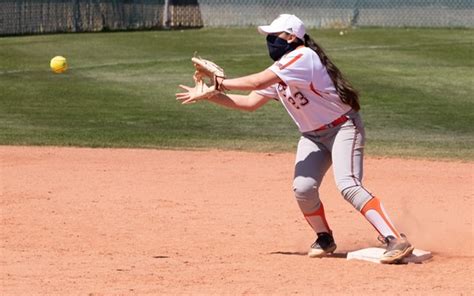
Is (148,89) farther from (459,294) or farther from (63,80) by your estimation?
(459,294)

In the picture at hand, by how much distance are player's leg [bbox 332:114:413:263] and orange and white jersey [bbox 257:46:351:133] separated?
191mm

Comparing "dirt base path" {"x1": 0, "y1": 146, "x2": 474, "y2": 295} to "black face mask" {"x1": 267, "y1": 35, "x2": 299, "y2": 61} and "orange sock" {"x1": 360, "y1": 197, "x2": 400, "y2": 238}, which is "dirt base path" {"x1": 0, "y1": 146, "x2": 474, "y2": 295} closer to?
"orange sock" {"x1": 360, "y1": 197, "x2": 400, "y2": 238}

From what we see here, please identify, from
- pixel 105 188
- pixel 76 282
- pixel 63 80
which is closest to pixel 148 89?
pixel 63 80

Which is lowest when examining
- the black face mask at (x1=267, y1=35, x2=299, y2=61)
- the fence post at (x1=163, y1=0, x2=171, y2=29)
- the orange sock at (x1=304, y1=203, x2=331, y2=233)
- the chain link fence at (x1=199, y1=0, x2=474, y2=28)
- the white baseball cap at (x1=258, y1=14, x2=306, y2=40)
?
the fence post at (x1=163, y1=0, x2=171, y2=29)

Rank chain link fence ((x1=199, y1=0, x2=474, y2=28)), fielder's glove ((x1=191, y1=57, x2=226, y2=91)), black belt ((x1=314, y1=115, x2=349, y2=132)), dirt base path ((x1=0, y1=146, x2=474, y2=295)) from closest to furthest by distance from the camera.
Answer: dirt base path ((x1=0, y1=146, x2=474, y2=295)) → fielder's glove ((x1=191, y1=57, x2=226, y2=91)) → black belt ((x1=314, y1=115, x2=349, y2=132)) → chain link fence ((x1=199, y1=0, x2=474, y2=28))

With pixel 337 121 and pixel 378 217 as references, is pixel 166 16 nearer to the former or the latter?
pixel 337 121

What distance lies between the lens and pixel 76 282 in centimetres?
696

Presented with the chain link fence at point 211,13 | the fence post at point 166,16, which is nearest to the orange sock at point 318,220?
the chain link fence at point 211,13

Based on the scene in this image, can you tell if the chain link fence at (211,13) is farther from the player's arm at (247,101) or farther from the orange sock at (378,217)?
the orange sock at (378,217)

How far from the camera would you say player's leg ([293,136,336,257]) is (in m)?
8.02

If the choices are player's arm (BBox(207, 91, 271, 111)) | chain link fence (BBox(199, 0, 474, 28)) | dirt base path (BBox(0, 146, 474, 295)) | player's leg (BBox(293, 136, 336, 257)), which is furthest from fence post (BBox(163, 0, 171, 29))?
player's leg (BBox(293, 136, 336, 257))

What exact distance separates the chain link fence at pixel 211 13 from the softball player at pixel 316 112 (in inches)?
806

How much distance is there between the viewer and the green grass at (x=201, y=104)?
48.3 ft

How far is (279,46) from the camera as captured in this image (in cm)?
770
